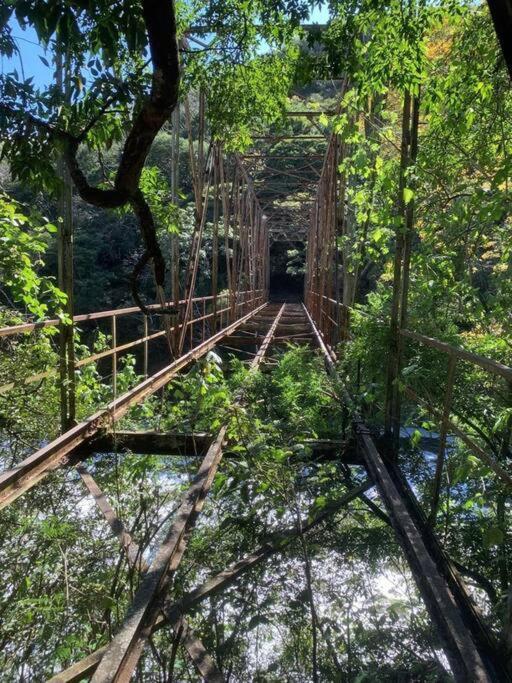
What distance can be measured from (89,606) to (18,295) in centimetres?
228

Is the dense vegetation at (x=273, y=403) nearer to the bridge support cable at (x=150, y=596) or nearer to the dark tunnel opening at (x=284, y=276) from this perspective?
the bridge support cable at (x=150, y=596)

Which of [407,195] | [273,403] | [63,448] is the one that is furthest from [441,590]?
[273,403]

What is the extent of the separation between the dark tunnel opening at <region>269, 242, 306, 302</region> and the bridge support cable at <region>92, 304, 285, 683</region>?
38280 mm

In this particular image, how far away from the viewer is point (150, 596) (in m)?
2.00

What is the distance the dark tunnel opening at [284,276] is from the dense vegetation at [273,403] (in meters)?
36.3

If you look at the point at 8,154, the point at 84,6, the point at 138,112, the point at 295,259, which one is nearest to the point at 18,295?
the point at 8,154

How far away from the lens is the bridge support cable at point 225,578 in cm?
174

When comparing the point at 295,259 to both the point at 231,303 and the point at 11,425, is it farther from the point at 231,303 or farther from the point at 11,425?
the point at 11,425

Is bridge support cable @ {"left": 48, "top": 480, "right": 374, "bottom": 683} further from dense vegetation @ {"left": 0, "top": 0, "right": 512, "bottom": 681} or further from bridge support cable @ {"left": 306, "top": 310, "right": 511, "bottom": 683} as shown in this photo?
bridge support cable @ {"left": 306, "top": 310, "right": 511, "bottom": 683}

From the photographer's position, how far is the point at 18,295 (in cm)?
376

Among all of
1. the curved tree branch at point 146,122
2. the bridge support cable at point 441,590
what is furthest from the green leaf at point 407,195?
the bridge support cable at point 441,590

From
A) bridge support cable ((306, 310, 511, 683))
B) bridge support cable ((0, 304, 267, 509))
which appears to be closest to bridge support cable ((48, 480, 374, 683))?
bridge support cable ((306, 310, 511, 683))

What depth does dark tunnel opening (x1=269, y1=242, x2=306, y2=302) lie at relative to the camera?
41781mm

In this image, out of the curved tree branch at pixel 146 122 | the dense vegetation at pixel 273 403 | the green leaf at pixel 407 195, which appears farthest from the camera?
the green leaf at pixel 407 195
